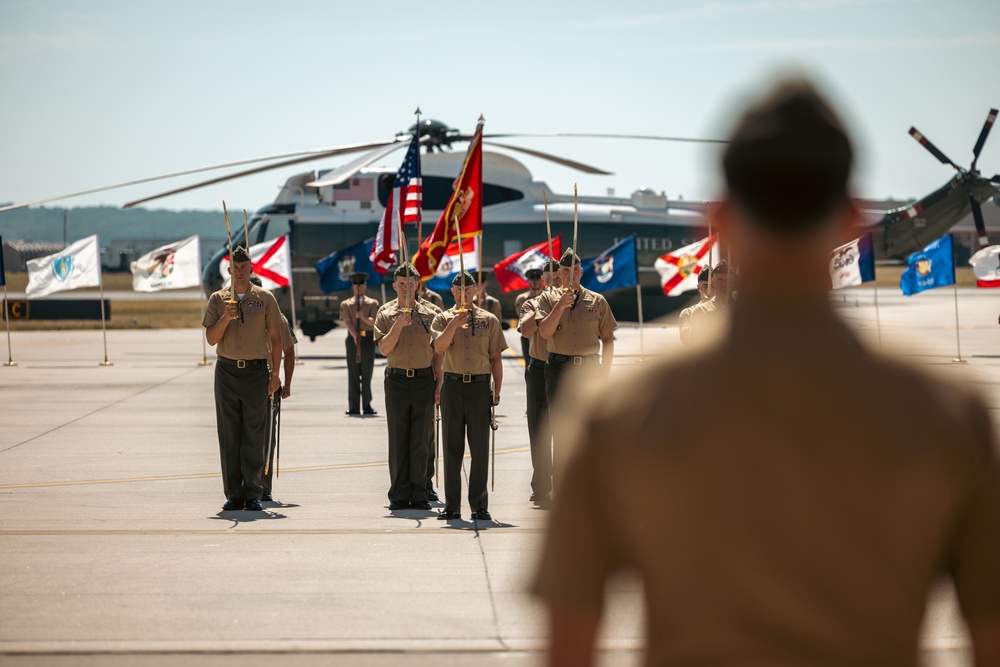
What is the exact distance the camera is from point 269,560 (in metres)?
7.11

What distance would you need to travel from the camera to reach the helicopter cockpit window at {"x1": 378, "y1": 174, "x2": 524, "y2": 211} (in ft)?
73.8

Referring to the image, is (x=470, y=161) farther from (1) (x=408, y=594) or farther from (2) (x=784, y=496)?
(2) (x=784, y=496)

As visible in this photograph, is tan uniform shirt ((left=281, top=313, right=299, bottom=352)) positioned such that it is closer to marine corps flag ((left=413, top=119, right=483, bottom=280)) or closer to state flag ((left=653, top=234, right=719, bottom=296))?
marine corps flag ((left=413, top=119, right=483, bottom=280))

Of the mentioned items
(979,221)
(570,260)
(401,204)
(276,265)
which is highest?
(979,221)

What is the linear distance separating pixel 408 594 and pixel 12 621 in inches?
78.4

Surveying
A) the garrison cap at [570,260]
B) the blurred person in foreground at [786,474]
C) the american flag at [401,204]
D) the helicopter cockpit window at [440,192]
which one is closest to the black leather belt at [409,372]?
the garrison cap at [570,260]

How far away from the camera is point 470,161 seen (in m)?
10.6

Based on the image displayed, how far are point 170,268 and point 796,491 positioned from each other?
72.7 ft

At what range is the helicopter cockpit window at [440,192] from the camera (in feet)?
73.8

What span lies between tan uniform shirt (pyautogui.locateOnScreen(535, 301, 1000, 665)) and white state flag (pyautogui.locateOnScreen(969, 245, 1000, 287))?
20.2 metres

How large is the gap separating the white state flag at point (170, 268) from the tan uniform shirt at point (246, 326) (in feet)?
43.1

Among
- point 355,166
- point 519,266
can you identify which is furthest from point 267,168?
point 519,266

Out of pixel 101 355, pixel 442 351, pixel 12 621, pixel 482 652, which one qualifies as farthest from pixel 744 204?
pixel 101 355

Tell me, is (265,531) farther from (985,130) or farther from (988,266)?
(985,130)
